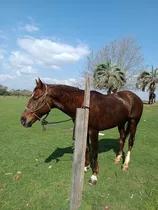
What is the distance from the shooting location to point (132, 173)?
173 inches

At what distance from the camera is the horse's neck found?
3.57 meters

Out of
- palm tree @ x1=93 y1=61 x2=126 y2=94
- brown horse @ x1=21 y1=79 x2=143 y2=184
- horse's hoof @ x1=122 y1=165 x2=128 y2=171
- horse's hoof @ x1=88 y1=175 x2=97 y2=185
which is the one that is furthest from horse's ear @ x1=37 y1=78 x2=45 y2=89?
palm tree @ x1=93 y1=61 x2=126 y2=94

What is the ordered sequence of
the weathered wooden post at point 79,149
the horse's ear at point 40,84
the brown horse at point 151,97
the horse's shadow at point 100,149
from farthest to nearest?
the brown horse at point 151,97
the horse's shadow at point 100,149
the horse's ear at point 40,84
the weathered wooden post at point 79,149

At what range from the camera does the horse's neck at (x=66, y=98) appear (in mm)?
3570

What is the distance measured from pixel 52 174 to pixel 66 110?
1.66 meters

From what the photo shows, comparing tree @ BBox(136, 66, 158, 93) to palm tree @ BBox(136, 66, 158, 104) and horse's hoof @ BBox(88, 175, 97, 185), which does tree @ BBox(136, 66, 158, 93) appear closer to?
palm tree @ BBox(136, 66, 158, 104)

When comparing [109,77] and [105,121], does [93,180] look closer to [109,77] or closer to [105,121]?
[105,121]

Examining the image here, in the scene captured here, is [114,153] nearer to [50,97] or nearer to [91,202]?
[91,202]

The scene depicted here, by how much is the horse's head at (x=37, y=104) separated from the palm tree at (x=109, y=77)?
85.4 ft

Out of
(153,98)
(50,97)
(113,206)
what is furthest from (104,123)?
(153,98)

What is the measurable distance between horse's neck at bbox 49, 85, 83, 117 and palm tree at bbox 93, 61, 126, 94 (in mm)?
25848

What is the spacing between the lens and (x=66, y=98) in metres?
3.60

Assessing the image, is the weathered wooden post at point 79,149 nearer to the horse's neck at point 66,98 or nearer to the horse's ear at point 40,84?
the horse's neck at point 66,98

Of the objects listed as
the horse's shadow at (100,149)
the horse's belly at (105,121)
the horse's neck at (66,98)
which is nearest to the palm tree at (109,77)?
the horse's shadow at (100,149)
